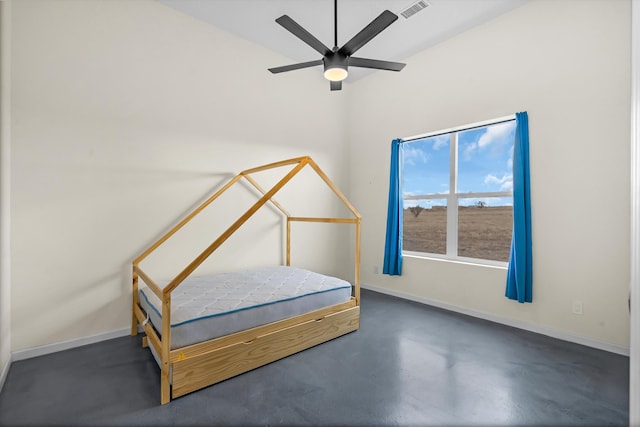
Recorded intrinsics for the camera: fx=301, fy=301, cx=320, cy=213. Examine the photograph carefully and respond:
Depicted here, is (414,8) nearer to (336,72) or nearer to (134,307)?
(336,72)

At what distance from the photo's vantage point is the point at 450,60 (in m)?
3.39

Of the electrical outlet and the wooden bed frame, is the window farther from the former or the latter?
Result: the wooden bed frame

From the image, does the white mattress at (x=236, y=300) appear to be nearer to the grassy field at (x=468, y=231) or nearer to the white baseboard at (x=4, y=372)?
the white baseboard at (x=4, y=372)

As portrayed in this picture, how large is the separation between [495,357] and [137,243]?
10.3 ft

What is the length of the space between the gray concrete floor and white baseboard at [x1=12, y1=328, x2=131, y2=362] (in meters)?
0.05

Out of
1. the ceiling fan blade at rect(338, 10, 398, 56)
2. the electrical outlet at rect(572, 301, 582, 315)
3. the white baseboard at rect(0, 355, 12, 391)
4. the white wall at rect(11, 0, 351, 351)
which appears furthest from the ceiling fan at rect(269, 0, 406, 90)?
the white baseboard at rect(0, 355, 12, 391)

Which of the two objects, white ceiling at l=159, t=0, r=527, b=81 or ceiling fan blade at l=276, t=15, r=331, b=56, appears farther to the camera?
white ceiling at l=159, t=0, r=527, b=81

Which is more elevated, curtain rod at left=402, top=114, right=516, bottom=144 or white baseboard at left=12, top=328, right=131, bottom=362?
curtain rod at left=402, top=114, right=516, bottom=144

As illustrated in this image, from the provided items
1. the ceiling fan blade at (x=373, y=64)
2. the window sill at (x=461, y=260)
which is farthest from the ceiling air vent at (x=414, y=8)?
the window sill at (x=461, y=260)

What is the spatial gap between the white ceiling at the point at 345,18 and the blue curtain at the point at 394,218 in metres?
1.19

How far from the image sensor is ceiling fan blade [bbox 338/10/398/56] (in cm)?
193

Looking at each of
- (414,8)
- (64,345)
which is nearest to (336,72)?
(414,8)

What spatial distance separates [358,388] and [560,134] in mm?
2706

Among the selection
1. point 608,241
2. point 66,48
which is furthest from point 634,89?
point 66,48
